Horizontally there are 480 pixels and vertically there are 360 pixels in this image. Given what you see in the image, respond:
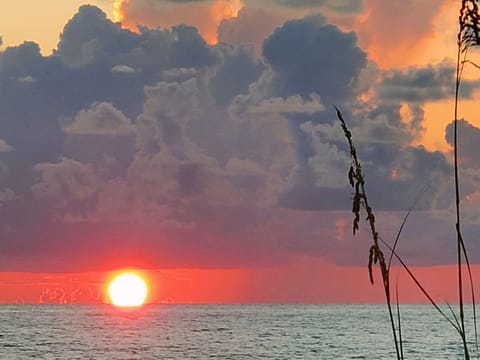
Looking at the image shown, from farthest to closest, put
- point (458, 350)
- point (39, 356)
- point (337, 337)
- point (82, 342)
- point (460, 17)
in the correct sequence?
point (337, 337)
point (82, 342)
point (458, 350)
point (39, 356)
point (460, 17)

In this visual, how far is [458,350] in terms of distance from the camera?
81438 mm

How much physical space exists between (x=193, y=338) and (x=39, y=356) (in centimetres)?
3350

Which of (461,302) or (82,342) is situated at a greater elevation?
(82,342)

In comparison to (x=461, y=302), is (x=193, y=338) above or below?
above

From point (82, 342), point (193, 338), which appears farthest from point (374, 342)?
point (82, 342)

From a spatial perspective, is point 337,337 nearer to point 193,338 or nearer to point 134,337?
point 193,338

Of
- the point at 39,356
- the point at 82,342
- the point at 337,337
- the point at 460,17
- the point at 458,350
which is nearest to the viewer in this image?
the point at 460,17

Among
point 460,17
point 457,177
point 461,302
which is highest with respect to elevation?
point 460,17

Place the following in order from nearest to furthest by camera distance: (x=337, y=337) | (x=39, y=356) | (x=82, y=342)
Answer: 1. (x=39, y=356)
2. (x=82, y=342)
3. (x=337, y=337)

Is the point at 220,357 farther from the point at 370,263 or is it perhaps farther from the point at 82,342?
the point at 370,263

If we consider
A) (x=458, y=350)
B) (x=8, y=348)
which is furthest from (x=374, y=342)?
(x=8, y=348)

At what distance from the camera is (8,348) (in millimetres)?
85312

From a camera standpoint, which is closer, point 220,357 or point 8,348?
point 220,357

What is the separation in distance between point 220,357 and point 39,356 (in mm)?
14714
